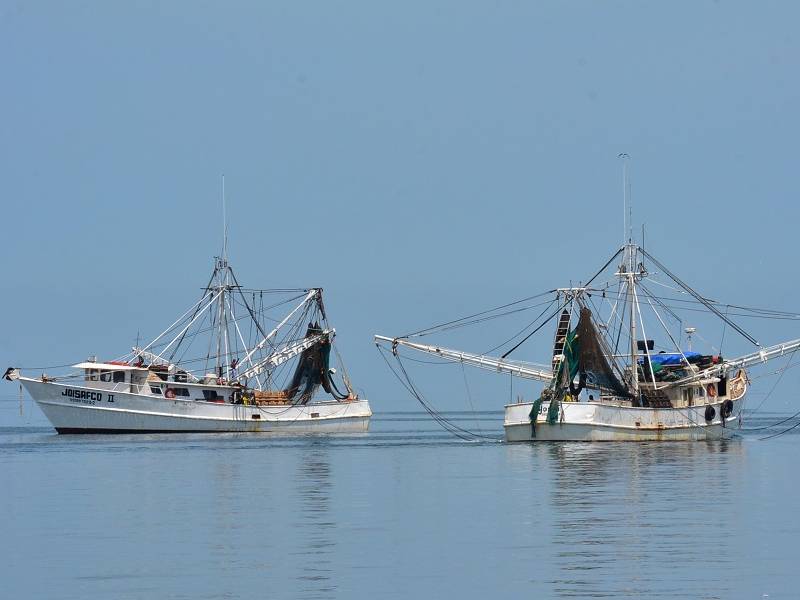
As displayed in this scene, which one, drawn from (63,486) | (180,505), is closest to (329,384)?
(63,486)

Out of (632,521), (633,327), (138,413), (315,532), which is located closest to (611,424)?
(633,327)

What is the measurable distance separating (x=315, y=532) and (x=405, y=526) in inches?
112

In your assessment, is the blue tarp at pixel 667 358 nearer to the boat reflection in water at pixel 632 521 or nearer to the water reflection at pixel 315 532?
the boat reflection in water at pixel 632 521

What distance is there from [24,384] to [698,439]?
44.1 meters

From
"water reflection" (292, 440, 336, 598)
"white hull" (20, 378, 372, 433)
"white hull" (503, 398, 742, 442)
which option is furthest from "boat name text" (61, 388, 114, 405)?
"water reflection" (292, 440, 336, 598)

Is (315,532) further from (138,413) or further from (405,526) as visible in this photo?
(138,413)

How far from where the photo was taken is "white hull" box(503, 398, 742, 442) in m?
77.3

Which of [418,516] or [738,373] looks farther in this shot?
[738,373]

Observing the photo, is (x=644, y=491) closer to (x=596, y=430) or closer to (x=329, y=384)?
(x=596, y=430)

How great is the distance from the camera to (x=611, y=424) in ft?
255

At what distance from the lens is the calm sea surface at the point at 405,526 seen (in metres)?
32.3

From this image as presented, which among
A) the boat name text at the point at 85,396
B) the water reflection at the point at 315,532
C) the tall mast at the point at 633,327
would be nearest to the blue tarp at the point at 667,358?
the tall mast at the point at 633,327

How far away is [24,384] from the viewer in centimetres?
10000

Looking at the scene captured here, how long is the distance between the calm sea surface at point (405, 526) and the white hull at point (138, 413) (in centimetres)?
2302
